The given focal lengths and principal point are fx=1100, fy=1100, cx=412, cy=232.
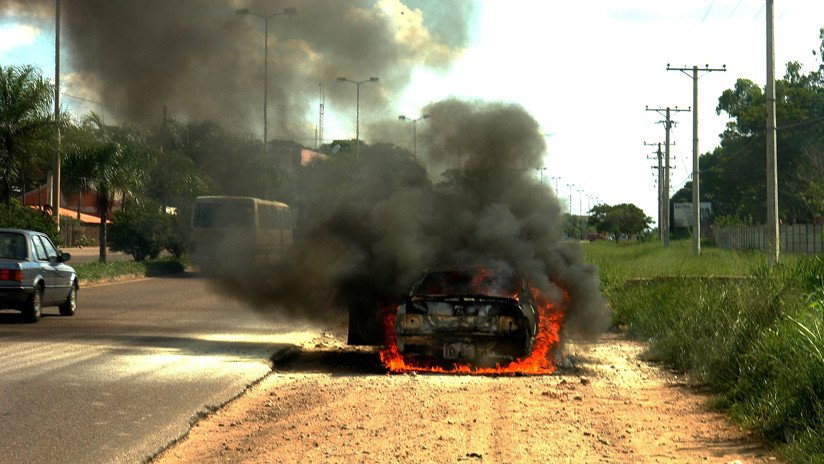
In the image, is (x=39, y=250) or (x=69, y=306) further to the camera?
(x=69, y=306)

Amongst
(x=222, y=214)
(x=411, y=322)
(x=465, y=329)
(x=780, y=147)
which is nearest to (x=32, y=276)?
(x=411, y=322)

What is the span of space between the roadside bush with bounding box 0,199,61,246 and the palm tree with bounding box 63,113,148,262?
2.76 m

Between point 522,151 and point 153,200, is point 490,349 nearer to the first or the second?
point 522,151

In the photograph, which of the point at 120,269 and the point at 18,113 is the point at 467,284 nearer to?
the point at 18,113

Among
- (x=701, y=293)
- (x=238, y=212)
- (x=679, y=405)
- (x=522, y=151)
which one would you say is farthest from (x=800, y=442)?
(x=238, y=212)

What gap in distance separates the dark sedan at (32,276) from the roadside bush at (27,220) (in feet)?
33.8

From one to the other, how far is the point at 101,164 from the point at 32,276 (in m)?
19.4

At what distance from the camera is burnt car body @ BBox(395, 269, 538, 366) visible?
41.6 feet

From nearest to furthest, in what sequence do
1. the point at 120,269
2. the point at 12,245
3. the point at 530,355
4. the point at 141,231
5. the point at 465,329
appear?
1. the point at 465,329
2. the point at 530,355
3. the point at 12,245
4. the point at 120,269
5. the point at 141,231

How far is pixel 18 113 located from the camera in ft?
96.5

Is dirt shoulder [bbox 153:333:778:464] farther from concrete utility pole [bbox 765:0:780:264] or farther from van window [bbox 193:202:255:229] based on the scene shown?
van window [bbox 193:202:255:229]

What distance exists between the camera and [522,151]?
18.1 metres

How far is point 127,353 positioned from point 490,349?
15.4 feet

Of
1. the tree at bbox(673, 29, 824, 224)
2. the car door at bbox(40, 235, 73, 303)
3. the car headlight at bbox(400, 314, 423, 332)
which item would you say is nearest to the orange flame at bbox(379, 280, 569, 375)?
the car headlight at bbox(400, 314, 423, 332)
